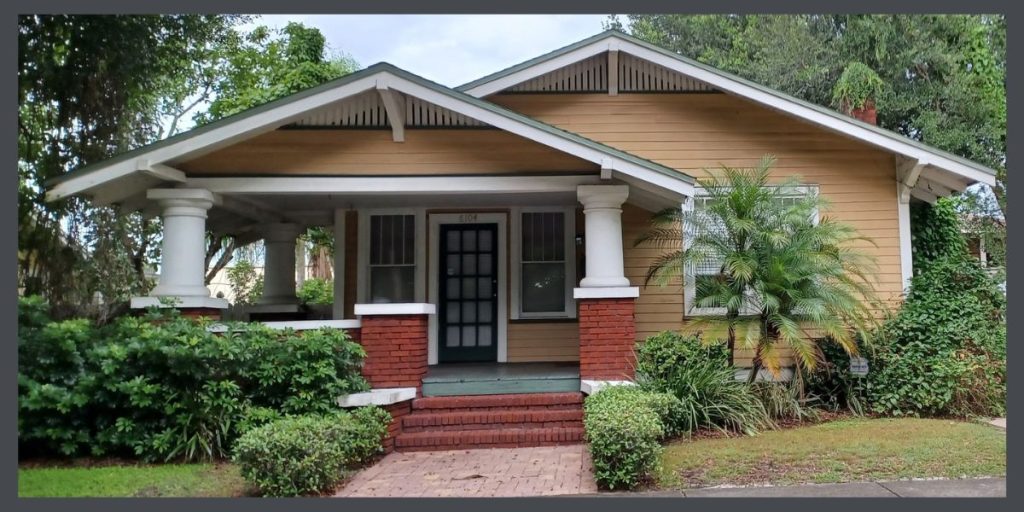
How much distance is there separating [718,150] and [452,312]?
447 cm

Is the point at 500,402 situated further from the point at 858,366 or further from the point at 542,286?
the point at 858,366

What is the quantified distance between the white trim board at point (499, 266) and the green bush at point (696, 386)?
247 centimetres

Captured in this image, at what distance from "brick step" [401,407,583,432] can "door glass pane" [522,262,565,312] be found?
249 cm

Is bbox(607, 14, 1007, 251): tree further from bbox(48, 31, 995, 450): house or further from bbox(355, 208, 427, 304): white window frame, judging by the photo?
bbox(355, 208, 427, 304): white window frame

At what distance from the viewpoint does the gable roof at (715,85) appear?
8875 millimetres

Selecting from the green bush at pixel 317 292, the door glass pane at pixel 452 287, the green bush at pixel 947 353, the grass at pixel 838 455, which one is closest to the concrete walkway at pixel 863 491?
the grass at pixel 838 455

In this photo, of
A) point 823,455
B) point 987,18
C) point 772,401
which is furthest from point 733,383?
point 987,18

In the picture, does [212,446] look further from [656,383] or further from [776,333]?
[776,333]

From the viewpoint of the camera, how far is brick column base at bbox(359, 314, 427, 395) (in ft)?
24.1

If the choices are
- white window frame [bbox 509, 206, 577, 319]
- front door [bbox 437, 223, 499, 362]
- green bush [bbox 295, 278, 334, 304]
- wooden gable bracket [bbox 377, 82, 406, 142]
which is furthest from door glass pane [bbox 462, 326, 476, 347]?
green bush [bbox 295, 278, 334, 304]

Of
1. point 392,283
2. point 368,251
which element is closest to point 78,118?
point 368,251

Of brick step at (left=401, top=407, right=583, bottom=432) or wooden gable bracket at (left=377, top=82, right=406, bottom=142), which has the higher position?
wooden gable bracket at (left=377, top=82, right=406, bottom=142)

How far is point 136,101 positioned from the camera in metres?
10.3

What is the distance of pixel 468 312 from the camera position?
32.3 ft
